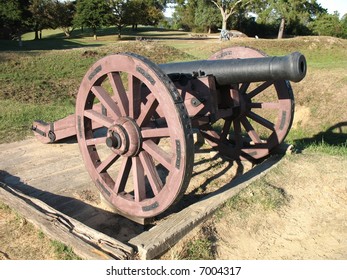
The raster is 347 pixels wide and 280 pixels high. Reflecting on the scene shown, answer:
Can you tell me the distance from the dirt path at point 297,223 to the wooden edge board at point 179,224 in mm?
191

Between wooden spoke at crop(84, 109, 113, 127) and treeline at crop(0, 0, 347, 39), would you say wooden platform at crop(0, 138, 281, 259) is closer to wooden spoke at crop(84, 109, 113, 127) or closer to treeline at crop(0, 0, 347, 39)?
wooden spoke at crop(84, 109, 113, 127)

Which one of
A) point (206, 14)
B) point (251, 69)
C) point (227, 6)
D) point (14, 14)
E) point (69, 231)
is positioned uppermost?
point (227, 6)

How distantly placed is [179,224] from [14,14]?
2839 cm

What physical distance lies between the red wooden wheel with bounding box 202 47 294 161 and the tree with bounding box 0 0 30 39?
84.0 ft

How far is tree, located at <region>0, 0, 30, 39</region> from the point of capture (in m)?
27.2

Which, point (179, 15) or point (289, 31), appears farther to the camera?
point (179, 15)

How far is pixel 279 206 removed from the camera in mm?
A: 3941

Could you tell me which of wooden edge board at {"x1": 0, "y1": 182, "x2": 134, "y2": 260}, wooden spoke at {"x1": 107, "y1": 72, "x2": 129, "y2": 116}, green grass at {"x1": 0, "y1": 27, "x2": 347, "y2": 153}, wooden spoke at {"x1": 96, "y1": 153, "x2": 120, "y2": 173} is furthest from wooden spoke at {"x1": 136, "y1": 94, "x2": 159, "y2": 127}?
green grass at {"x1": 0, "y1": 27, "x2": 347, "y2": 153}

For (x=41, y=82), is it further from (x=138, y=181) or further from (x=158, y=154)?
(x=158, y=154)

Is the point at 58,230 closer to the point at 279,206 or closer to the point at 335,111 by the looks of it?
the point at 279,206

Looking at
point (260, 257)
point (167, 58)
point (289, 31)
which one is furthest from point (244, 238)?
point (289, 31)

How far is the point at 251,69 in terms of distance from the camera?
366cm

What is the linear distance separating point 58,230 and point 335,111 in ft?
33.1

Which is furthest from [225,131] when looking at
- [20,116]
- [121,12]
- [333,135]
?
[121,12]
